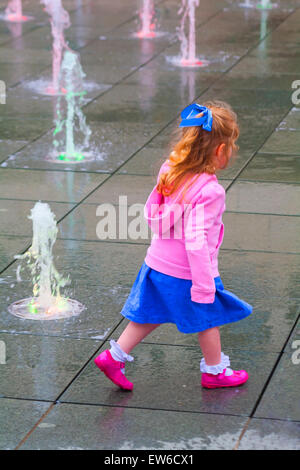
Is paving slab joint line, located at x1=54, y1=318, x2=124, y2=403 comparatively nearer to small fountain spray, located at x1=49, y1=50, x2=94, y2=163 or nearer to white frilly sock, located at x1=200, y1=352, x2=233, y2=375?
white frilly sock, located at x1=200, y1=352, x2=233, y2=375

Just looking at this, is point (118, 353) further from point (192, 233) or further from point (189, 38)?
point (189, 38)

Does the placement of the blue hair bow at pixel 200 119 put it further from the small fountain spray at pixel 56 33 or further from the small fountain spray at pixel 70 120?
the small fountain spray at pixel 56 33

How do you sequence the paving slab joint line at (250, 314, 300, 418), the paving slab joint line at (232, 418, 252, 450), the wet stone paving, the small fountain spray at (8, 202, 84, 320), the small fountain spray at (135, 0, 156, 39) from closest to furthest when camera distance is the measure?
1. the paving slab joint line at (232, 418, 252, 450)
2. the wet stone paving
3. the paving slab joint line at (250, 314, 300, 418)
4. the small fountain spray at (8, 202, 84, 320)
5. the small fountain spray at (135, 0, 156, 39)

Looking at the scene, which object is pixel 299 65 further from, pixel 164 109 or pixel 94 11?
pixel 94 11

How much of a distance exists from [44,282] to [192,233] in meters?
1.87

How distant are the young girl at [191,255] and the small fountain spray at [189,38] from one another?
8.76 metres

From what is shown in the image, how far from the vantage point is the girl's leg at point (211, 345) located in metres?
4.72

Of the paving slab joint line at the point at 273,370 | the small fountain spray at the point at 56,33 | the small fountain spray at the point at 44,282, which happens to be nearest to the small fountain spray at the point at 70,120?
the small fountain spray at the point at 56,33

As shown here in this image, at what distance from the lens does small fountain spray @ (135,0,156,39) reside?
1552cm

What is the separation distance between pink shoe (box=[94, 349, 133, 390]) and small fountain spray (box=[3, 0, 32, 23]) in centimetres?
1315

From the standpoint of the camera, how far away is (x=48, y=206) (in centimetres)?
768

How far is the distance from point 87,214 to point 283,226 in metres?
1.52

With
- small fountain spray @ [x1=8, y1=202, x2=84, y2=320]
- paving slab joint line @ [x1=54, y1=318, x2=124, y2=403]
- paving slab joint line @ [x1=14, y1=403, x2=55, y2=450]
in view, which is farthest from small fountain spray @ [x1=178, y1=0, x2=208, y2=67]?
paving slab joint line @ [x1=14, y1=403, x2=55, y2=450]
